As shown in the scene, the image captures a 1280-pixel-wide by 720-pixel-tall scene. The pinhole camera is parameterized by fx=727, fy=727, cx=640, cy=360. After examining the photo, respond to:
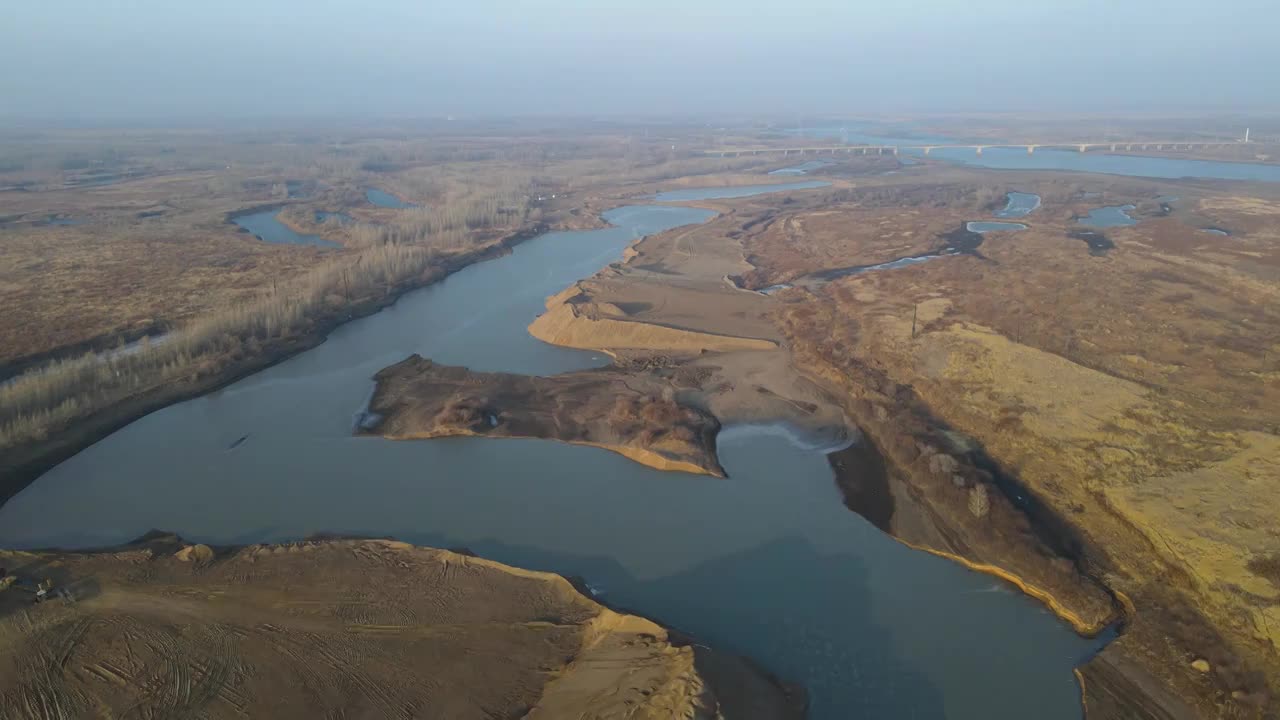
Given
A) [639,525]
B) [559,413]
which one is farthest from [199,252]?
[639,525]

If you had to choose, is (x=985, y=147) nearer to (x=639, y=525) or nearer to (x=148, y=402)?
(x=639, y=525)

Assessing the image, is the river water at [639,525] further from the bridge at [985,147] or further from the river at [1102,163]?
the bridge at [985,147]

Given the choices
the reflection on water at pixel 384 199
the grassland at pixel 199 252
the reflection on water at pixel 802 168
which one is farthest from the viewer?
the reflection on water at pixel 802 168

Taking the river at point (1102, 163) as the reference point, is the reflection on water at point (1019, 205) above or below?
below

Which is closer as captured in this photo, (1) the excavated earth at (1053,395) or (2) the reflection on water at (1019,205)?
(1) the excavated earth at (1053,395)

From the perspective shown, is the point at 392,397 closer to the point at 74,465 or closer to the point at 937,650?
the point at 74,465

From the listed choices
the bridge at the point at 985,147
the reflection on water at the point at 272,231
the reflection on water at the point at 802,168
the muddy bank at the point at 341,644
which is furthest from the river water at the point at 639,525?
the bridge at the point at 985,147

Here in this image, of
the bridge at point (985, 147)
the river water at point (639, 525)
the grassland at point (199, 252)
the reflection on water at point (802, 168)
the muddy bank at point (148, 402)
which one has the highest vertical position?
the bridge at point (985, 147)
